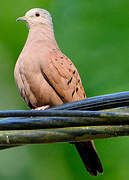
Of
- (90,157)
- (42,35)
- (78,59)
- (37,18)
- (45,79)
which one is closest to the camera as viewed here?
(90,157)

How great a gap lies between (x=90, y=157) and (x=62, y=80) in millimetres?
828

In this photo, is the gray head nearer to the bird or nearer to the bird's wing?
the bird

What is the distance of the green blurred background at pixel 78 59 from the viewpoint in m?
6.62

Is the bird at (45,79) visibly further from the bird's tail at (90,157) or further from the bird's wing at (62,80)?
the bird's tail at (90,157)

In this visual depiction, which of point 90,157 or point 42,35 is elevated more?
point 42,35

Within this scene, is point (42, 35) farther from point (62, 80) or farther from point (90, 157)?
point (90, 157)

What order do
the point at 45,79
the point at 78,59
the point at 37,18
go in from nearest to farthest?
the point at 45,79 → the point at 37,18 → the point at 78,59

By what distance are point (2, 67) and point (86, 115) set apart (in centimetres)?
578

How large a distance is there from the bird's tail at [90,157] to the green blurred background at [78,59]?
1.94 metres

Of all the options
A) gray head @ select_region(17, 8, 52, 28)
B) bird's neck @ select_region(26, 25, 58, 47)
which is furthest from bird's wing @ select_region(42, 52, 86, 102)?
gray head @ select_region(17, 8, 52, 28)

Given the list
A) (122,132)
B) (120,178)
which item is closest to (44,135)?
(122,132)

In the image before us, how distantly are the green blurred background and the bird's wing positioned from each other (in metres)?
1.81

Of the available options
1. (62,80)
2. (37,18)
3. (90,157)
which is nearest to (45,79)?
(62,80)

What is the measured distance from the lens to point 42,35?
5273 millimetres
